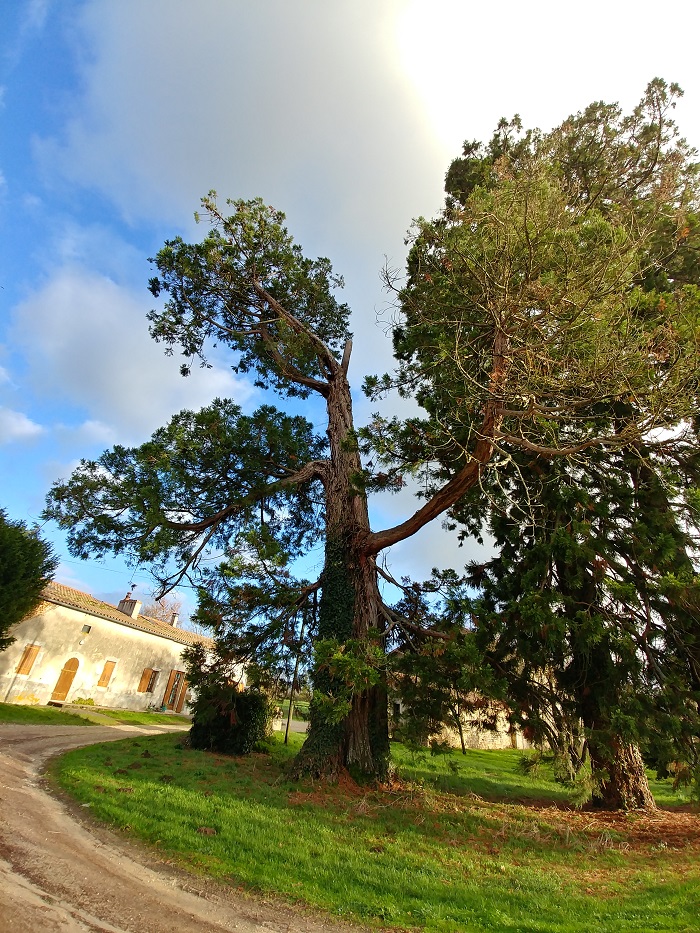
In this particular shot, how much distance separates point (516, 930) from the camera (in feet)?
13.2

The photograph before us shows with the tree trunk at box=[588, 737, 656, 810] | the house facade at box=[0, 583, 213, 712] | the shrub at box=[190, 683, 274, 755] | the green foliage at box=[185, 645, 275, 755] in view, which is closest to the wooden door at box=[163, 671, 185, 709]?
the house facade at box=[0, 583, 213, 712]

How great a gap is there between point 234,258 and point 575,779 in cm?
1282

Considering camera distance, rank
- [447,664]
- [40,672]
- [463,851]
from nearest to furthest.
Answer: [463,851], [447,664], [40,672]

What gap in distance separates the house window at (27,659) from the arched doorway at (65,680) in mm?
1504

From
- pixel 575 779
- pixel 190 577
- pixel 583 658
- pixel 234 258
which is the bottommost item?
pixel 575 779

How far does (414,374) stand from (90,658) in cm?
1890

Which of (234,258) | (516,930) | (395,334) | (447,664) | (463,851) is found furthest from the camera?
(234,258)

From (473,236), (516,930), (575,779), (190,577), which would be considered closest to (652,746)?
(575,779)

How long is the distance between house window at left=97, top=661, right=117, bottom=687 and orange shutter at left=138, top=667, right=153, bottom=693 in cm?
203

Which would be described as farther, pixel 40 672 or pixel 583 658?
pixel 40 672

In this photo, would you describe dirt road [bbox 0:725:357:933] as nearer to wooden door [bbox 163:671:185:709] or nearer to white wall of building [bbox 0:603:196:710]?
white wall of building [bbox 0:603:196:710]

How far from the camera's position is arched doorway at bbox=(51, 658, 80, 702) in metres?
18.8

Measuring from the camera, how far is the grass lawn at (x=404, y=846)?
14.3 ft

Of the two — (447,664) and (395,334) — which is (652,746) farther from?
(395,334)
